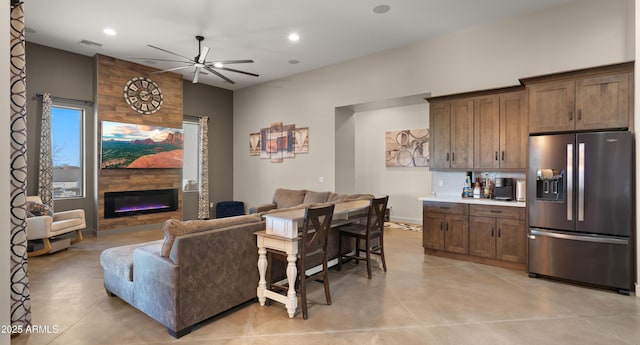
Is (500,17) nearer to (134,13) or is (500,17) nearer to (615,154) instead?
(615,154)

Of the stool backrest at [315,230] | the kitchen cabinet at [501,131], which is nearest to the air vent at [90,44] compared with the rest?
the stool backrest at [315,230]

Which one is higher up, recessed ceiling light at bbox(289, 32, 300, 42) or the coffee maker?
recessed ceiling light at bbox(289, 32, 300, 42)

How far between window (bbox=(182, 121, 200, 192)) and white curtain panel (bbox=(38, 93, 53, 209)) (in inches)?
104

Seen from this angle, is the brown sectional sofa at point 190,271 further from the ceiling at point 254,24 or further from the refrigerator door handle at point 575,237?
the refrigerator door handle at point 575,237

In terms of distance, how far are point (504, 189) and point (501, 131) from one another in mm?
820

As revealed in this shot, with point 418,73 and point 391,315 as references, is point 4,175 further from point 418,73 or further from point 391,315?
point 418,73

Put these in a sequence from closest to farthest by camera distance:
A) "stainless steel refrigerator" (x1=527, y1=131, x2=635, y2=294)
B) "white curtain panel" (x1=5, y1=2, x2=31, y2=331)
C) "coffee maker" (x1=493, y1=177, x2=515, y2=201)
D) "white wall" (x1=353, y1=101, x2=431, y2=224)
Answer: "white curtain panel" (x1=5, y1=2, x2=31, y2=331) → "stainless steel refrigerator" (x1=527, y1=131, x2=635, y2=294) → "coffee maker" (x1=493, y1=177, x2=515, y2=201) → "white wall" (x1=353, y1=101, x2=431, y2=224)

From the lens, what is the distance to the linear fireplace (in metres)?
6.40

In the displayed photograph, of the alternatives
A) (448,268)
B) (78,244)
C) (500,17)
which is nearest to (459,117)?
(500,17)

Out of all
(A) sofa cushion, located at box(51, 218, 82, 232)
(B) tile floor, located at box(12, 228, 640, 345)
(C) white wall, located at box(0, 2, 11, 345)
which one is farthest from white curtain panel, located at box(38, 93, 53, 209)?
(C) white wall, located at box(0, 2, 11, 345)

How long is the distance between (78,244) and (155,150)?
7.69ft

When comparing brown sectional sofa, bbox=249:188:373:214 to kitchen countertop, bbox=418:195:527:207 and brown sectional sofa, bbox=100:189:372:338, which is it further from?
brown sectional sofa, bbox=100:189:372:338

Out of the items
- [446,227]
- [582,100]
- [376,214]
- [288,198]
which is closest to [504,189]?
[446,227]

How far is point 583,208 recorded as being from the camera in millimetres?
3586
